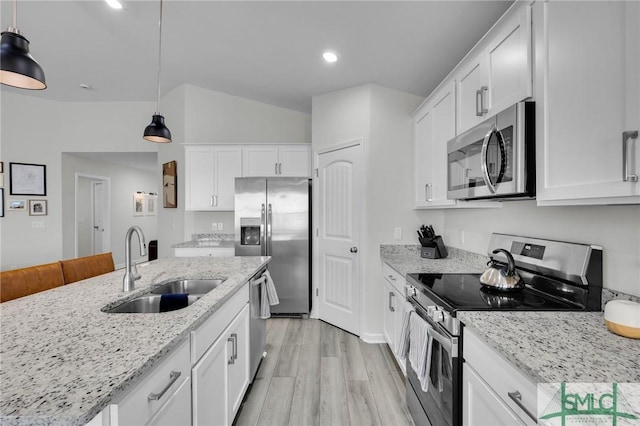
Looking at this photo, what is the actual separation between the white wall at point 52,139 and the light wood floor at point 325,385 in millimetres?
4166

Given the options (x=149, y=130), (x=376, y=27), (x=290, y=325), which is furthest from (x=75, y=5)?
(x=290, y=325)

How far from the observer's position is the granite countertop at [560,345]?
2.56 feet

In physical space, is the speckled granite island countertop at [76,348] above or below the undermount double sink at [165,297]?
above

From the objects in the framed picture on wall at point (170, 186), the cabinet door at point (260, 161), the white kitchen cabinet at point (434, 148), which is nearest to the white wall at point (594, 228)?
the white kitchen cabinet at point (434, 148)

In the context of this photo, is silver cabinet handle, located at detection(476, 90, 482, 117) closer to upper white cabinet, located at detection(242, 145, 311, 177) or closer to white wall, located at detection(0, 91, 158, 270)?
upper white cabinet, located at detection(242, 145, 311, 177)

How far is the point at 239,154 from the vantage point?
402cm

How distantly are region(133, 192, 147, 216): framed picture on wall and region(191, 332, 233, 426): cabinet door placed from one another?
25.2 ft

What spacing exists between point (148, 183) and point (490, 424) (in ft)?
30.9

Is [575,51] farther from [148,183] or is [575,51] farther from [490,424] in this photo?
[148,183]

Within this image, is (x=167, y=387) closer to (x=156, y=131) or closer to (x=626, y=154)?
(x=626, y=154)

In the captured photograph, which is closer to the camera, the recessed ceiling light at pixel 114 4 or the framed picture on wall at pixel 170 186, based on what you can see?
the recessed ceiling light at pixel 114 4

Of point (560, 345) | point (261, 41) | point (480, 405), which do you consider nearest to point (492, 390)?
point (480, 405)

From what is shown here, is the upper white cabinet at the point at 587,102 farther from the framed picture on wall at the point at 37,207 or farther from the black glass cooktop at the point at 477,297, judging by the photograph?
the framed picture on wall at the point at 37,207

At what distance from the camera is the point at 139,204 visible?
8.09m
